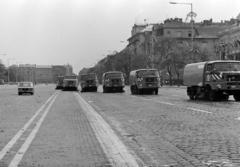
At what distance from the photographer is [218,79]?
23.8 meters

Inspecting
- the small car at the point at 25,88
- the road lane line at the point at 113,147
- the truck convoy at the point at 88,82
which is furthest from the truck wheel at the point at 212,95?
the truck convoy at the point at 88,82

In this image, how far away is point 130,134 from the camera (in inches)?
404

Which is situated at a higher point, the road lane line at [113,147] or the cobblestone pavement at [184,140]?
the road lane line at [113,147]

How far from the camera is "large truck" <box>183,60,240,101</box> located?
77.7ft

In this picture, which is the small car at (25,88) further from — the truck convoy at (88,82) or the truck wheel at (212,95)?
the truck wheel at (212,95)

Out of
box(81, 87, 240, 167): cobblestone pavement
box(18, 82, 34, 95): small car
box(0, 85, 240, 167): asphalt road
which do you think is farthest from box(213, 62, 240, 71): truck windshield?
box(18, 82, 34, 95): small car

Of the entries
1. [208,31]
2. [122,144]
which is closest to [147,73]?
[122,144]

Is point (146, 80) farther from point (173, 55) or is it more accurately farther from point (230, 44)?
point (173, 55)

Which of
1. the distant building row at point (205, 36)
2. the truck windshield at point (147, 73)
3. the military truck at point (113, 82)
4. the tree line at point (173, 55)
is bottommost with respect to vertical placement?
the military truck at point (113, 82)

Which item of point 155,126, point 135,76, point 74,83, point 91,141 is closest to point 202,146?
point 91,141

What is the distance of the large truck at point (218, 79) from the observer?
23.7m

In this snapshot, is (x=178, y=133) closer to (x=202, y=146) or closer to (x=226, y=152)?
(x=202, y=146)

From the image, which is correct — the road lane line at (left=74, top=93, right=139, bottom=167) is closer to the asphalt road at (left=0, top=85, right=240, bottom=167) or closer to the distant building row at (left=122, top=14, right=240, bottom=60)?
the asphalt road at (left=0, top=85, right=240, bottom=167)

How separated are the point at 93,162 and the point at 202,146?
2655mm
